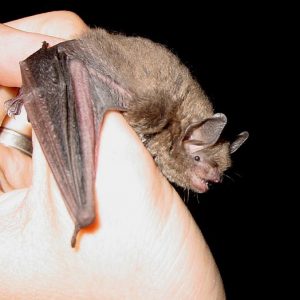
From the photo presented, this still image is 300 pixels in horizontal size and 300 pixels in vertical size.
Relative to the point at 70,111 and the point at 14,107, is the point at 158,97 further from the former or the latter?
the point at 14,107

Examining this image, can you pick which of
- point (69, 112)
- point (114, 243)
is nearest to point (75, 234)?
point (114, 243)

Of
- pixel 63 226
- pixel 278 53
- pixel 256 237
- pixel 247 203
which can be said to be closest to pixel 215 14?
pixel 278 53

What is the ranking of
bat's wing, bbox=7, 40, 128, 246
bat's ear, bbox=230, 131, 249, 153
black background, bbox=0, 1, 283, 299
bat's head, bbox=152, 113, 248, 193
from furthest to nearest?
1. black background, bbox=0, 1, 283, 299
2. bat's ear, bbox=230, 131, 249, 153
3. bat's head, bbox=152, 113, 248, 193
4. bat's wing, bbox=7, 40, 128, 246

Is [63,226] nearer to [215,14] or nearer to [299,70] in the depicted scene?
[215,14]

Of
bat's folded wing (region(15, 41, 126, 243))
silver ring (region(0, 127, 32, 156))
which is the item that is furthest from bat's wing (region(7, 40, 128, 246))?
silver ring (region(0, 127, 32, 156))

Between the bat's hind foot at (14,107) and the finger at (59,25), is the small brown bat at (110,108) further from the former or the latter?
the finger at (59,25)

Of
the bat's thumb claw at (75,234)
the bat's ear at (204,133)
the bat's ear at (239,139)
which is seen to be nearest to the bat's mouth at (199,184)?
the bat's ear at (204,133)

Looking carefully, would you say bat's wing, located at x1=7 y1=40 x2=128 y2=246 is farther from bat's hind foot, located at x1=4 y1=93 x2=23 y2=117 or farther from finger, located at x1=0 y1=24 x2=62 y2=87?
bat's hind foot, located at x1=4 y1=93 x2=23 y2=117
